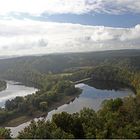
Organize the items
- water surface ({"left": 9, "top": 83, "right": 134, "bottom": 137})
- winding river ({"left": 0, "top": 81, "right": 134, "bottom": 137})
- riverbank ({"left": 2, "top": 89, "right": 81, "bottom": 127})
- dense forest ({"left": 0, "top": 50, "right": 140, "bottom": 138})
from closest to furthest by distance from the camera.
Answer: dense forest ({"left": 0, "top": 50, "right": 140, "bottom": 138}), riverbank ({"left": 2, "top": 89, "right": 81, "bottom": 127}), water surface ({"left": 9, "top": 83, "right": 134, "bottom": 137}), winding river ({"left": 0, "top": 81, "right": 134, "bottom": 137})

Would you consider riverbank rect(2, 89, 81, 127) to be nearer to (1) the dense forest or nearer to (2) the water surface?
(1) the dense forest

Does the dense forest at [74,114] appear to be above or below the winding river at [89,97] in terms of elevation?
above

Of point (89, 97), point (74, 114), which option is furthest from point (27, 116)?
point (74, 114)

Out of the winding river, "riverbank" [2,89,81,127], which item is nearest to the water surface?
the winding river

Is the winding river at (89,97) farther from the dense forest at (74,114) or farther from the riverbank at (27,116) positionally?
the dense forest at (74,114)

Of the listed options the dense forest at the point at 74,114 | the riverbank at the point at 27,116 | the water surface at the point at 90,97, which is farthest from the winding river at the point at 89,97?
the dense forest at the point at 74,114

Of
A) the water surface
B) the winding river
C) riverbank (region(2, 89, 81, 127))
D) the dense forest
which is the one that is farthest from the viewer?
the winding river

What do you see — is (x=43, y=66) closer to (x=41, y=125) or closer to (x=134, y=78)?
(x=134, y=78)

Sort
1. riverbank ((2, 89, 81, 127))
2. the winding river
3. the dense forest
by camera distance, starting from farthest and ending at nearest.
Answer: the winding river
riverbank ((2, 89, 81, 127))
the dense forest

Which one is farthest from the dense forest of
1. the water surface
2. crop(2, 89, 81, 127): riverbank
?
the water surface

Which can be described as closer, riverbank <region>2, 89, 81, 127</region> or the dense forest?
the dense forest

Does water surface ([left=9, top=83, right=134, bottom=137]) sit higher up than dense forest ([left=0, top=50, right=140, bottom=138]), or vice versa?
dense forest ([left=0, top=50, right=140, bottom=138])

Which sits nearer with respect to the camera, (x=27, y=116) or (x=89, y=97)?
(x=27, y=116)

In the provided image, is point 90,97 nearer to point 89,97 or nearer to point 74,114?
point 89,97
